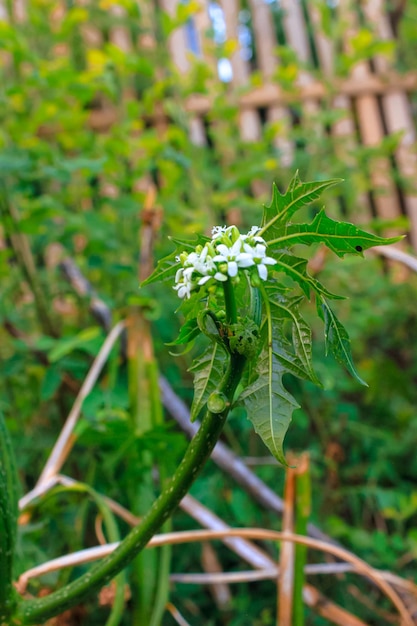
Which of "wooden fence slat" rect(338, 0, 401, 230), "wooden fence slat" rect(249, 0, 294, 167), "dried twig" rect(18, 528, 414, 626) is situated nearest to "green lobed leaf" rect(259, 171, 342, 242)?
"dried twig" rect(18, 528, 414, 626)

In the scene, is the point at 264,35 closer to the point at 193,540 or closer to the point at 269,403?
the point at 193,540

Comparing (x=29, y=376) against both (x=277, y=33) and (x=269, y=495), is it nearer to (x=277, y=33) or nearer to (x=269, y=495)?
(x=269, y=495)

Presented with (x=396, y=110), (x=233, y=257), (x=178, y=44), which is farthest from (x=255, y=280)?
(x=396, y=110)

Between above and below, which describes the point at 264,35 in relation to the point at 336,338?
above

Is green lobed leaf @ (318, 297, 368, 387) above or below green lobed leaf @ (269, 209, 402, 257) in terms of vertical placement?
below

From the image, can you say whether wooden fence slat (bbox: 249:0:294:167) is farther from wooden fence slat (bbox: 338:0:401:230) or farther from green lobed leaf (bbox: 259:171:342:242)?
green lobed leaf (bbox: 259:171:342:242)

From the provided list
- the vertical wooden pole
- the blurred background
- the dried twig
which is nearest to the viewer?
the dried twig
